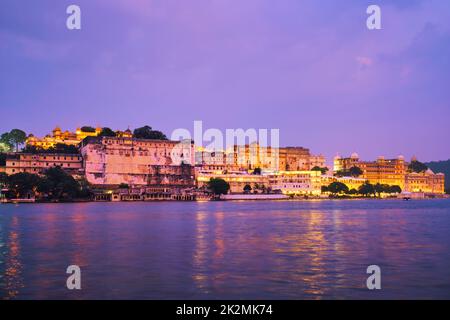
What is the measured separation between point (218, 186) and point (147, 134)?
72.2ft

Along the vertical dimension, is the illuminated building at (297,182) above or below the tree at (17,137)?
below

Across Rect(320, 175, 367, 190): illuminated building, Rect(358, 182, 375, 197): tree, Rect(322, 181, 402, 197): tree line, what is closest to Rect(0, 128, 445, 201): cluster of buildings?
Rect(320, 175, 367, 190): illuminated building

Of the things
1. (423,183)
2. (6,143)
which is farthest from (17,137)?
(423,183)

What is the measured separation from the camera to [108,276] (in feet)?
58.2

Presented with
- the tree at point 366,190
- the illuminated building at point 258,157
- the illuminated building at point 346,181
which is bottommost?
the tree at point 366,190

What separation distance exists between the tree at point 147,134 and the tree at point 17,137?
2484cm

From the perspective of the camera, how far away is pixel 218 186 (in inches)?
4611

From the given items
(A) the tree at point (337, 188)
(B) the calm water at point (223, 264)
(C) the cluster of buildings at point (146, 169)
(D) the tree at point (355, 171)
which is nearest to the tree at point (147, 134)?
(C) the cluster of buildings at point (146, 169)

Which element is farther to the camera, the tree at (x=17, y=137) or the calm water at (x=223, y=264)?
the tree at (x=17, y=137)

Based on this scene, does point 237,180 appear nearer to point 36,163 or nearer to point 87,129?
point 87,129

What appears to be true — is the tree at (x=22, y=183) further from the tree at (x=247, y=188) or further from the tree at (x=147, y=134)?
the tree at (x=247, y=188)

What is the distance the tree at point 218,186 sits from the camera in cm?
11712
